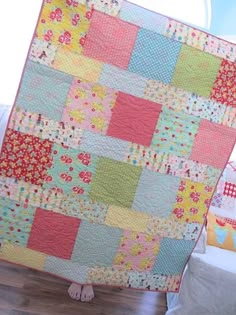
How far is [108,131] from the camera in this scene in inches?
52.2

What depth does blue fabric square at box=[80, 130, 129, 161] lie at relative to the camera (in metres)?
1.32

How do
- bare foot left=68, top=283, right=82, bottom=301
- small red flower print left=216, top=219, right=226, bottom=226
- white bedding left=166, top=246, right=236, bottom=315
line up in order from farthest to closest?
small red flower print left=216, top=219, right=226, bottom=226, bare foot left=68, top=283, right=82, bottom=301, white bedding left=166, top=246, right=236, bottom=315

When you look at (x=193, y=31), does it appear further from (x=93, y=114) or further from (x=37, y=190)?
(x=37, y=190)

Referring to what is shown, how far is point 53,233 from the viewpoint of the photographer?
1.38 meters

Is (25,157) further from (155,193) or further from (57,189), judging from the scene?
(155,193)

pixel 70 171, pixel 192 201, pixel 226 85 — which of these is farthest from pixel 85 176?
pixel 226 85

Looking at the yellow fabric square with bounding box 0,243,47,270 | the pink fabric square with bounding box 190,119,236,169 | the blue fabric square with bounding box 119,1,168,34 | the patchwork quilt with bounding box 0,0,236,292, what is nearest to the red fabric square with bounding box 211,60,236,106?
the patchwork quilt with bounding box 0,0,236,292

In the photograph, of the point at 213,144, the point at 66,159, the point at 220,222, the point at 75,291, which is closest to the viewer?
the point at 66,159

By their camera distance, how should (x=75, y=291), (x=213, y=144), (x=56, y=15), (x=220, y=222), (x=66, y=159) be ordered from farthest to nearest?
(x=220, y=222)
(x=75, y=291)
(x=213, y=144)
(x=66, y=159)
(x=56, y=15)

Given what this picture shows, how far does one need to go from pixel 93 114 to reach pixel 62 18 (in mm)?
410

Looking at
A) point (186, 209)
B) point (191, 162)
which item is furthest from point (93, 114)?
point (186, 209)

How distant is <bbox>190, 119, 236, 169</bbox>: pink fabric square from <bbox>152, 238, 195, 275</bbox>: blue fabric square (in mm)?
433

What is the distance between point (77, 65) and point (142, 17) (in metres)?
0.35

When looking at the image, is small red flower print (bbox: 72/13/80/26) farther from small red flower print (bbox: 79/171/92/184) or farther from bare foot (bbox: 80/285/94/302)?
bare foot (bbox: 80/285/94/302)
